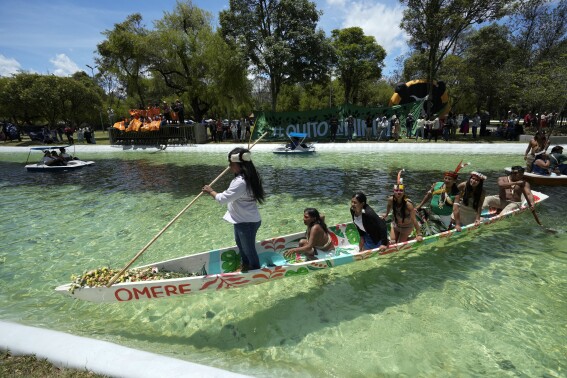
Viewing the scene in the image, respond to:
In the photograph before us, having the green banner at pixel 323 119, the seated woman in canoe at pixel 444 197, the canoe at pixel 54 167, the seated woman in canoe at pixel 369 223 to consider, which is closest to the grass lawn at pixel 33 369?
the seated woman in canoe at pixel 369 223

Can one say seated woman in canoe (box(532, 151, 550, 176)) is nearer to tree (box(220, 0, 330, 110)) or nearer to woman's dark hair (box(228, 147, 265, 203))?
woman's dark hair (box(228, 147, 265, 203))

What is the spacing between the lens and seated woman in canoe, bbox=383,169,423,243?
254 inches

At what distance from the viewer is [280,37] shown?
1108 inches

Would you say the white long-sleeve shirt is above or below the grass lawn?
above

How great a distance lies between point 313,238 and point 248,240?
1.45 m

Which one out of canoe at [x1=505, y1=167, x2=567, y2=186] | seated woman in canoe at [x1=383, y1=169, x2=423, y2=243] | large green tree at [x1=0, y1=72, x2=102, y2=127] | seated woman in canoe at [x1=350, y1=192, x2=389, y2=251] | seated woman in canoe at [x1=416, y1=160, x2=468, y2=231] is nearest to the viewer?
seated woman in canoe at [x1=350, y1=192, x2=389, y2=251]

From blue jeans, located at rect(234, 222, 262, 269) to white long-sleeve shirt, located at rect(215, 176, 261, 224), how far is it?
128 mm

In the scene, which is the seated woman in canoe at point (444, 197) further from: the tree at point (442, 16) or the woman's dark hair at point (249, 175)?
the tree at point (442, 16)

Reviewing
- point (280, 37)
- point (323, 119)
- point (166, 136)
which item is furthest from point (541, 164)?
point (166, 136)

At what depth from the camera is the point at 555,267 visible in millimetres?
6527

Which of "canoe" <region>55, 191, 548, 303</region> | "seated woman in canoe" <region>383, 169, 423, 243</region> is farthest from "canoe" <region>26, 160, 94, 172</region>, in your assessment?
"seated woman in canoe" <region>383, 169, 423, 243</region>

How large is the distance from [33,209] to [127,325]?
917cm

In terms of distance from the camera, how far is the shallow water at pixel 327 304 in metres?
4.38

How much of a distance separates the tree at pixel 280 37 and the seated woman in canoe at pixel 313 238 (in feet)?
77.8
